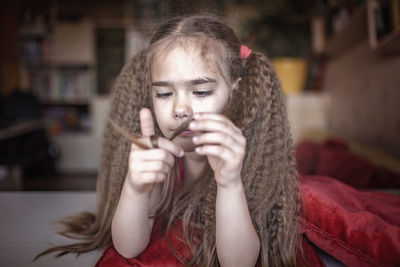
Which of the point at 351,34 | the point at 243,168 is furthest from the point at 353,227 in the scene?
the point at 351,34

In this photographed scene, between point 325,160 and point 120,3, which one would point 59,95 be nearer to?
point 120,3

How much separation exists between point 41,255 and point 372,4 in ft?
4.92

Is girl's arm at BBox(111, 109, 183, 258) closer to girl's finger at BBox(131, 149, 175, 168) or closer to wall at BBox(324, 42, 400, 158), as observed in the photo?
girl's finger at BBox(131, 149, 175, 168)

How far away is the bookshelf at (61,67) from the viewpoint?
3.48 m

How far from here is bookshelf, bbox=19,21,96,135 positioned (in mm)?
3477

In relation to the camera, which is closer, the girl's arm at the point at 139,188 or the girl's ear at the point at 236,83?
the girl's arm at the point at 139,188

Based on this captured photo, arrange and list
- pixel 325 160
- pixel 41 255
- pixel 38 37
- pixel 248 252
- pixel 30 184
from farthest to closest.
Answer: pixel 38 37 < pixel 30 184 < pixel 325 160 < pixel 41 255 < pixel 248 252

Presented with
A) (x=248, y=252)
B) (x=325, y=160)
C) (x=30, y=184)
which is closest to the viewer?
A: (x=248, y=252)

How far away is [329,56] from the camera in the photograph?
286cm

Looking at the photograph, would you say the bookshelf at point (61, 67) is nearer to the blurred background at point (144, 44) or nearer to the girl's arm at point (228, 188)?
the blurred background at point (144, 44)

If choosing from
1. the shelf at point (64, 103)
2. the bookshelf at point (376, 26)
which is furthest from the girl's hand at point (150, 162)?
the shelf at point (64, 103)

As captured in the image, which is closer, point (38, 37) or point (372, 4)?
point (372, 4)

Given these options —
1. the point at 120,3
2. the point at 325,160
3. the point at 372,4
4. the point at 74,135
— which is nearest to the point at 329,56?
the point at 372,4

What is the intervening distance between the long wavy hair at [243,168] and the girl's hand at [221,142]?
0.50ft
